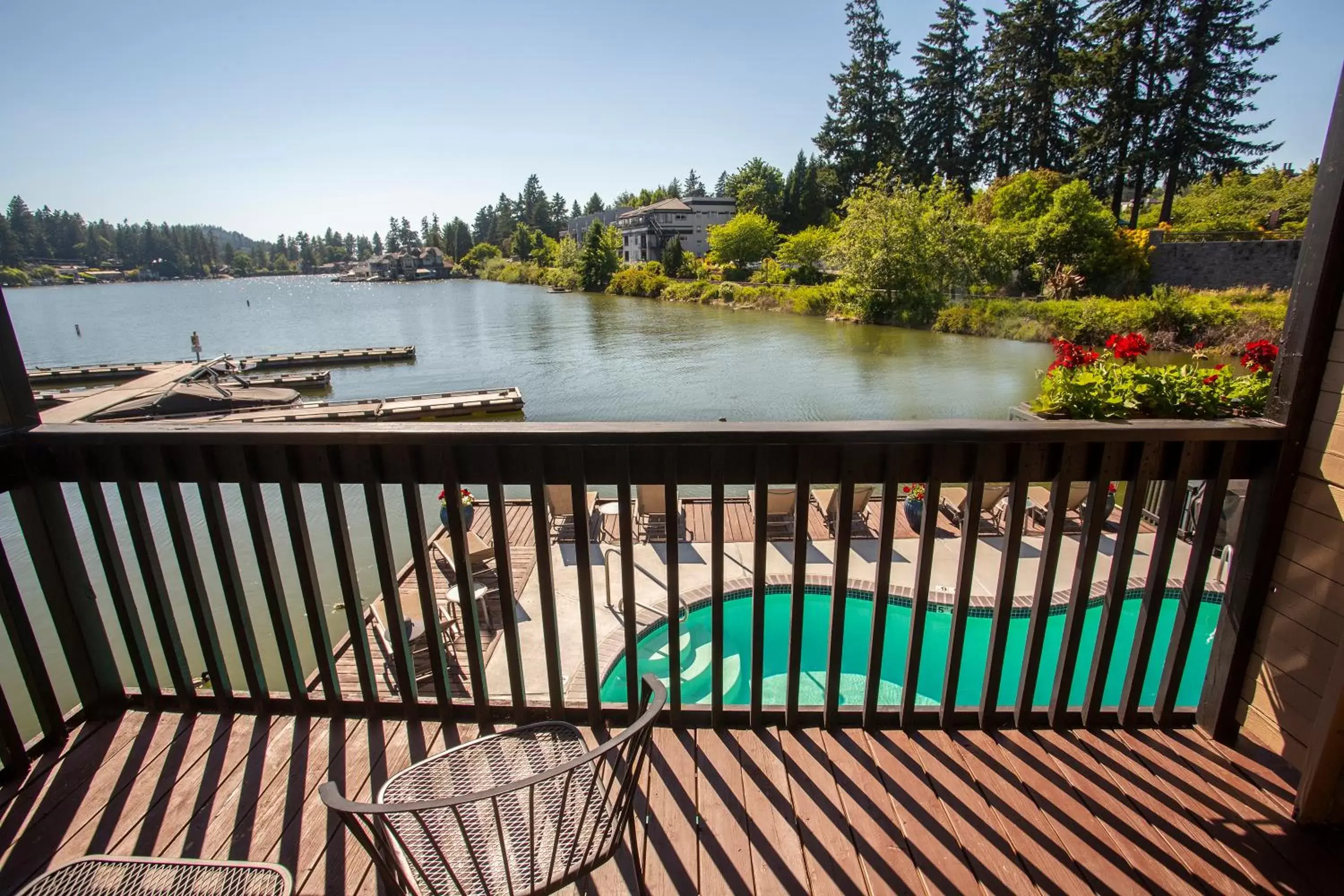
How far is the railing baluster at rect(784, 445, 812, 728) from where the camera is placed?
150cm

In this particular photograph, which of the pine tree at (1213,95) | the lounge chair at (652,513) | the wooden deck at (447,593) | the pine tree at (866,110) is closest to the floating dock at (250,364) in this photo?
the wooden deck at (447,593)

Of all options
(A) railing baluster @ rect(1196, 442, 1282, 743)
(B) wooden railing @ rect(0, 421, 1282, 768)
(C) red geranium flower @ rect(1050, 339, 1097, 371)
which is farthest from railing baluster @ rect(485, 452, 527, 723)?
(C) red geranium flower @ rect(1050, 339, 1097, 371)

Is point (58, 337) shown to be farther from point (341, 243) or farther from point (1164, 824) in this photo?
point (341, 243)

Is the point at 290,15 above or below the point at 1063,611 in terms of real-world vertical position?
above

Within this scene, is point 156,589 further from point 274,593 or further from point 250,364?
point 250,364

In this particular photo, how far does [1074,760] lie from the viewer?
169 cm

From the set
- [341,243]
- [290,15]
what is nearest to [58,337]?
[290,15]

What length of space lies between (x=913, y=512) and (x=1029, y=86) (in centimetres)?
3300

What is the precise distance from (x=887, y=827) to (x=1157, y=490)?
6.29m

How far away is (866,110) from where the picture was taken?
123 ft

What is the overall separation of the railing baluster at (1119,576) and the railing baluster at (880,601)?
516 millimetres

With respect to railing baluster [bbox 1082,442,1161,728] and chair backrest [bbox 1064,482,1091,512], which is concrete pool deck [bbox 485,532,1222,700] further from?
railing baluster [bbox 1082,442,1161,728]

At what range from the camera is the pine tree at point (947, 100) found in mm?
34344

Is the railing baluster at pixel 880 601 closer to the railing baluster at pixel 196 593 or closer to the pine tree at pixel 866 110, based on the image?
the railing baluster at pixel 196 593
